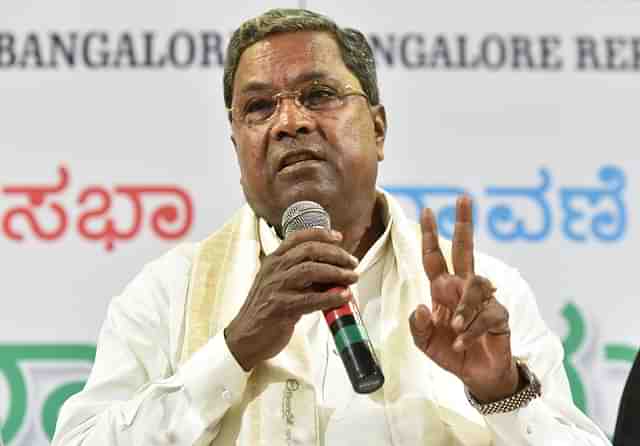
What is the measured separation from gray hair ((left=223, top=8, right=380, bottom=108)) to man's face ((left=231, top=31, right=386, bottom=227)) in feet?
0.06

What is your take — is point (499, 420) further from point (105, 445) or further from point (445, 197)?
point (445, 197)

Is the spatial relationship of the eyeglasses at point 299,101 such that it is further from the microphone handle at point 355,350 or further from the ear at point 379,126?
the microphone handle at point 355,350

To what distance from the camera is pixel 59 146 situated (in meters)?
3.96

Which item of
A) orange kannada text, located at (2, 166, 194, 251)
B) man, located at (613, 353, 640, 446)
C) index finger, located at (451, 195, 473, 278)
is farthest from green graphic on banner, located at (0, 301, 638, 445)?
index finger, located at (451, 195, 473, 278)

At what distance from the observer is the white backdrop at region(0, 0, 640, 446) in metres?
3.94

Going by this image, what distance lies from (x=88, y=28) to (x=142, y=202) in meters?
0.66

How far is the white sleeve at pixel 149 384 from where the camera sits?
8.14 ft

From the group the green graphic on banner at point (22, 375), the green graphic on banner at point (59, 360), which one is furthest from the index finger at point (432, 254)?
the green graphic on banner at point (22, 375)

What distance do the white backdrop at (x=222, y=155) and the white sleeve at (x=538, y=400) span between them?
109 cm

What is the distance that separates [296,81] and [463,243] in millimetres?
737

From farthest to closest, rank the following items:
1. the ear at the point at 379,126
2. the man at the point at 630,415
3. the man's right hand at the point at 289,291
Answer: the ear at the point at 379,126 < the man at the point at 630,415 < the man's right hand at the point at 289,291

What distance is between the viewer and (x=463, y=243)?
89.0 inches

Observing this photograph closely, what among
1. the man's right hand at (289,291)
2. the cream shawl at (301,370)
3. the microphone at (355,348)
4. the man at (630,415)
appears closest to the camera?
the microphone at (355,348)

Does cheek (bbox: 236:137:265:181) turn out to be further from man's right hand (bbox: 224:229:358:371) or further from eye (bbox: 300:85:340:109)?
man's right hand (bbox: 224:229:358:371)
